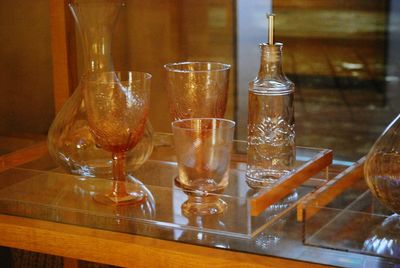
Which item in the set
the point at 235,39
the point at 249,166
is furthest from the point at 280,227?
the point at 235,39

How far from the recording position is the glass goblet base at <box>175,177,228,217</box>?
0.89 metres

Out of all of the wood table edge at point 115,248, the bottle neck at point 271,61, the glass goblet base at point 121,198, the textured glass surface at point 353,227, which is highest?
the bottle neck at point 271,61

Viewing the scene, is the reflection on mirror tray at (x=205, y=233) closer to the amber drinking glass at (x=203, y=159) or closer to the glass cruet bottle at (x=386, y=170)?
the amber drinking glass at (x=203, y=159)

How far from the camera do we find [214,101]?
39.0 inches

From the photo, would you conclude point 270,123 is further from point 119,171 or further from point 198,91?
point 119,171

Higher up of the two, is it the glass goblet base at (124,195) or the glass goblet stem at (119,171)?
the glass goblet stem at (119,171)

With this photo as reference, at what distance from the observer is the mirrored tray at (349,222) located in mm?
761

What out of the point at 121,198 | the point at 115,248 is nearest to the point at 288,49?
the point at 121,198

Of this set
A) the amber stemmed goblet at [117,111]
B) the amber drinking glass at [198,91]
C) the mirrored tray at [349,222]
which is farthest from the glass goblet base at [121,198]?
the mirrored tray at [349,222]

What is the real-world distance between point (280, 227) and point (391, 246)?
0.13 m

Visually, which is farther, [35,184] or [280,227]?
[35,184]

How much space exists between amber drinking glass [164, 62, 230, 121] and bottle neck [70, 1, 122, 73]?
11 centimetres

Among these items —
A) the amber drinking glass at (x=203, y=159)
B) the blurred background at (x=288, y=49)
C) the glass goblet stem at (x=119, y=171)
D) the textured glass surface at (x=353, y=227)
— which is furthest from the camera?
the blurred background at (x=288, y=49)

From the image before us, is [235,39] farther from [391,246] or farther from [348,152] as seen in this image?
[391,246]
